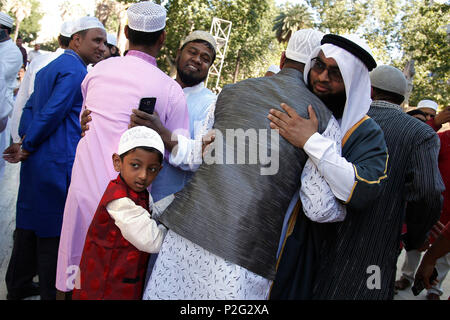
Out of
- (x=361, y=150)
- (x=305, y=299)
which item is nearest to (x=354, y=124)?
(x=361, y=150)

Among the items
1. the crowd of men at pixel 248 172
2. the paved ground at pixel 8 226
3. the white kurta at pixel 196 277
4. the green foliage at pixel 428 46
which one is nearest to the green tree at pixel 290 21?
the green foliage at pixel 428 46

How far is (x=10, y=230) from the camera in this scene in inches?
177

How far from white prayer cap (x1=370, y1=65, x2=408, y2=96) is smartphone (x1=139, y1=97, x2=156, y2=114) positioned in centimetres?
152

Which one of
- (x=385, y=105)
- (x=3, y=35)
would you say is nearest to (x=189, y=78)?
(x=385, y=105)

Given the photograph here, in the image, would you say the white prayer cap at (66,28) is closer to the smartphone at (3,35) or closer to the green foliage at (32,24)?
the smartphone at (3,35)

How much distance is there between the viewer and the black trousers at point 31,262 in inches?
117

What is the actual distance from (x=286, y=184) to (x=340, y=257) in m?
0.71

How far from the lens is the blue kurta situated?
9.76 ft

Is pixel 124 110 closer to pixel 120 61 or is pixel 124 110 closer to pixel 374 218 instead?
pixel 120 61

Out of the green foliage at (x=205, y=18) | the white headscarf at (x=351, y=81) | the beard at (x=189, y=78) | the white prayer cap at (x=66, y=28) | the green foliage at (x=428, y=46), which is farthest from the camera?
the green foliage at (x=205, y=18)

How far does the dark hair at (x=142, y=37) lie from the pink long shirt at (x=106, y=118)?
7cm

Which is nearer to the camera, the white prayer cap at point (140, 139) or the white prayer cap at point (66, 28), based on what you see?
the white prayer cap at point (140, 139)

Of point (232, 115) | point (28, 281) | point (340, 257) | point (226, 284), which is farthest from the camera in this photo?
point (28, 281)

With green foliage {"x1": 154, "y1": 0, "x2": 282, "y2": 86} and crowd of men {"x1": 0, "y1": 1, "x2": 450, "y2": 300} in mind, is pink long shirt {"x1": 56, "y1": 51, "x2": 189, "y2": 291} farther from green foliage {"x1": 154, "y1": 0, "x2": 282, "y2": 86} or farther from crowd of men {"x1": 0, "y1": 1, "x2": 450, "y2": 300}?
green foliage {"x1": 154, "y1": 0, "x2": 282, "y2": 86}
